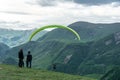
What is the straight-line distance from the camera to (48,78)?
1479 inches

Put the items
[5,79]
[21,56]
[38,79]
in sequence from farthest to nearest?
[21,56], [38,79], [5,79]

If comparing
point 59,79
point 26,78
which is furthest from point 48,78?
point 26,78

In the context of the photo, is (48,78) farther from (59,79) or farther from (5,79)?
(5,79)

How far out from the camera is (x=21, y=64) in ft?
164

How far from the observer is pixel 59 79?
37.6 meters

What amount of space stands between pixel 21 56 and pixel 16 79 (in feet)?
50.2

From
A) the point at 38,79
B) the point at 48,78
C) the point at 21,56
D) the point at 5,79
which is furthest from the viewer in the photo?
the point at 21,56

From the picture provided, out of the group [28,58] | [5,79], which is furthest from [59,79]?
[28,58]

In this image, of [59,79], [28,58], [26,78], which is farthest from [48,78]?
[28,58]

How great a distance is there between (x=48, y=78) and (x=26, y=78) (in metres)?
3.77

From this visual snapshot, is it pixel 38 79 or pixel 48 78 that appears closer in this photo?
pixel 38 79

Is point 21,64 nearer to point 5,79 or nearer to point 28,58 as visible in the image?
point 28,58

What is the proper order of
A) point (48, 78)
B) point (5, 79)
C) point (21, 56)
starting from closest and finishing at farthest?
point (5, 79)
point (48, 78)
point (21, 56)

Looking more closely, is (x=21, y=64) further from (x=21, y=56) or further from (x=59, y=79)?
(x=59, y=79)
